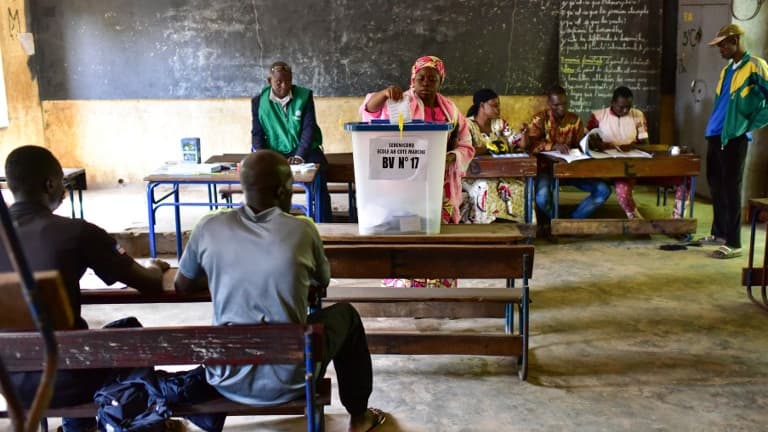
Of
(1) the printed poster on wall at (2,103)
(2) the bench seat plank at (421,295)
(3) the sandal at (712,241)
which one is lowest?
(3) the sandal at (712,241)

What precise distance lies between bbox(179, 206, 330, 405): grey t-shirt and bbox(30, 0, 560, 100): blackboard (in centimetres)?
614

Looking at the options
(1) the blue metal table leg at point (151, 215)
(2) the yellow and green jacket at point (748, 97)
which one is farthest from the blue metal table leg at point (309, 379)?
(2) the yellow and green jacket at point (748, 97)

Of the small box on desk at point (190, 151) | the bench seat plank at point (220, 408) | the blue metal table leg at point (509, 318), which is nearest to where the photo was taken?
the bench seat plank at point (220, 408)

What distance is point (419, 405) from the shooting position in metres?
3.11

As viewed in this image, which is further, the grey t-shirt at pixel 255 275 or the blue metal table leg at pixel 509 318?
the blue metal table leg at pixel 509 318

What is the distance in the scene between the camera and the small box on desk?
5266 millimetres

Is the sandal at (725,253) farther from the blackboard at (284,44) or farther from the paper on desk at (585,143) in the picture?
the blackboard at (284,44)

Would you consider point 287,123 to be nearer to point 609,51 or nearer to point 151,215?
point 151,215

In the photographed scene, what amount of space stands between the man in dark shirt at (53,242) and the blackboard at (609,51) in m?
6.55

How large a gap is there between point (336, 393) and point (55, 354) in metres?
2.29

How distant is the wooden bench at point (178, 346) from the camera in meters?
2.01

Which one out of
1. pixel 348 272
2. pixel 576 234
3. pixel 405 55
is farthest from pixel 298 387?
pixel 405 55

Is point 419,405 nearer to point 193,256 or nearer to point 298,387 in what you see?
point 298,387

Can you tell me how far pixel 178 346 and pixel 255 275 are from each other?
0.32m
